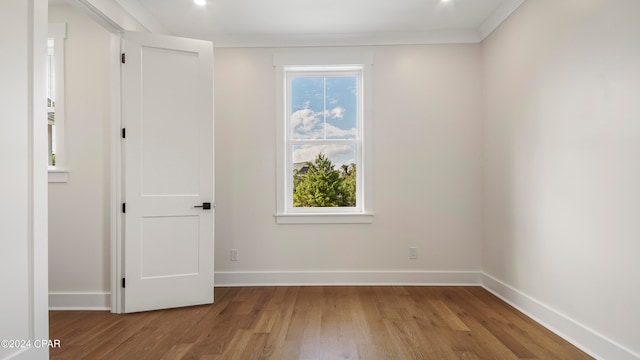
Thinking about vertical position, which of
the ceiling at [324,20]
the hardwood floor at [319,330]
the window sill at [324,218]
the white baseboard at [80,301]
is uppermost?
the ceiling at [324,20]

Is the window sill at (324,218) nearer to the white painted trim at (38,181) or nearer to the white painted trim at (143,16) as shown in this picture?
the white painted trim at (38,181)

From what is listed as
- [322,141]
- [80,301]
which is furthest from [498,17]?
[80,301]

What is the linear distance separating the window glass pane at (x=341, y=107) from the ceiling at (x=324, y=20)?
1.41 feet

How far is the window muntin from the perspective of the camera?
4.03 metres

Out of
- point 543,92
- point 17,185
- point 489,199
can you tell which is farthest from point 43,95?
point 489,199

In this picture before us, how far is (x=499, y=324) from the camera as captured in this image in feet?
9.12

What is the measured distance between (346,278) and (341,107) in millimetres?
1911

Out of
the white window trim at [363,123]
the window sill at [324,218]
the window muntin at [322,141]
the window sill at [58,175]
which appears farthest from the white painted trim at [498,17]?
the window sill at [58,175]

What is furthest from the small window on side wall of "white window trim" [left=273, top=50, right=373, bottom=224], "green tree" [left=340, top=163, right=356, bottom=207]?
"green tree" [left=340, top=163, right=356, bottom=207]

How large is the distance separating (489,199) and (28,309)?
12.6 feet

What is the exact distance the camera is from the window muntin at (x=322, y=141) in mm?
4031

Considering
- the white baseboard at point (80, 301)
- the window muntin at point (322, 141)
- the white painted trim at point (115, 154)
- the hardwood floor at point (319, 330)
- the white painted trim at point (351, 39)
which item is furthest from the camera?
the window muntin at point (322, 141)

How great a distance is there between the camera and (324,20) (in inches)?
139

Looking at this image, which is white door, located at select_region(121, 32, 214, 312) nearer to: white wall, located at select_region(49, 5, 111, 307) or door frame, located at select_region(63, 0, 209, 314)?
door frame, located at select_region(63, 0, 209, 314)
